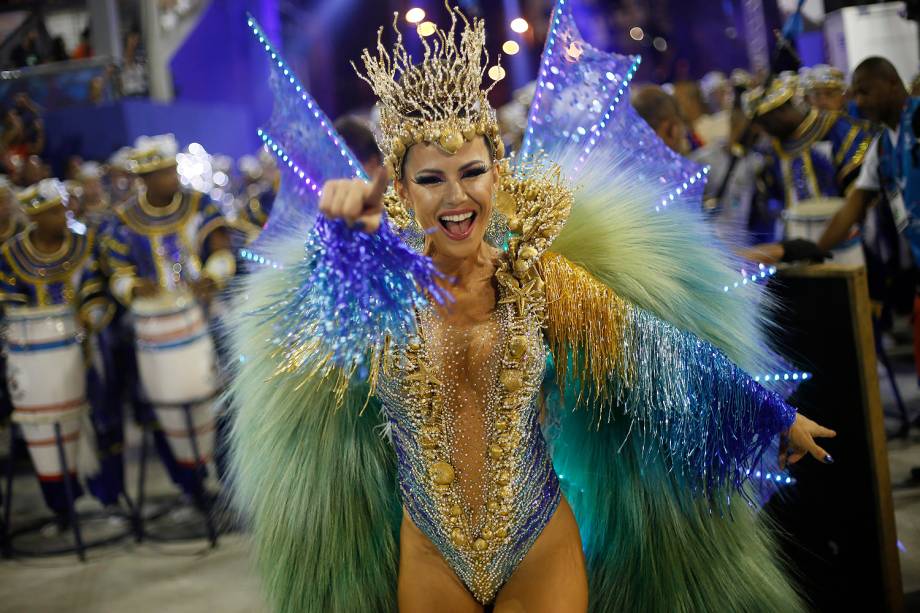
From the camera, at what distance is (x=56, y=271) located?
15.1 ft

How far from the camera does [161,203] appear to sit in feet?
15.7

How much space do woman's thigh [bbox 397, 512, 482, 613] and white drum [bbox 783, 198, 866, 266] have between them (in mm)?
2940

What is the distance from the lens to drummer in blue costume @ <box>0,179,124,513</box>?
4.56 m

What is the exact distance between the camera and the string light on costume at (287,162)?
2.39 meters

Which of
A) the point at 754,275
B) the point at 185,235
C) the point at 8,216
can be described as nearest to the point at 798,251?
the point at 754,275

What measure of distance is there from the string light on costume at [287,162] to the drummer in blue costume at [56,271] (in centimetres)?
267

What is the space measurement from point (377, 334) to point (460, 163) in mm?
450

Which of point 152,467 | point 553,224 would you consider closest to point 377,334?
point 553,224

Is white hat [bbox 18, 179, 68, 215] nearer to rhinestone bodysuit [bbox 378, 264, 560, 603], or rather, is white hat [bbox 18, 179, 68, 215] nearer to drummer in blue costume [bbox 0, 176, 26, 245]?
drummer in blue costume [bbox 0, 176, 26, 245]

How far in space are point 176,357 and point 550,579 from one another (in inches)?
122

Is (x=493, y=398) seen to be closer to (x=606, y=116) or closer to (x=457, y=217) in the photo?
(x=457, y=217)

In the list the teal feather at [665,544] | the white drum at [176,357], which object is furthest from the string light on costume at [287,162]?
the white drum at [176,357]

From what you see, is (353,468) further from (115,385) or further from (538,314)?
(115,385)

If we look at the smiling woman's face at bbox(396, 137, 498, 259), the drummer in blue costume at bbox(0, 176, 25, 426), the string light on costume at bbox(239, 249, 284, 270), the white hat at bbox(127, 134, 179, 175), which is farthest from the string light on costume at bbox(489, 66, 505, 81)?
the drummer in blue costume at bbox(0, 176, 25, 426)
